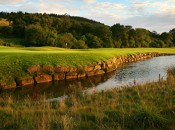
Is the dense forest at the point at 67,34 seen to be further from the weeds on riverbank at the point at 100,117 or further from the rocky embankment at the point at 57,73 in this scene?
the weeds on riverbank at the point at 100,117

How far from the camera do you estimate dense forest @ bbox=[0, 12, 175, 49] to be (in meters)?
78.8

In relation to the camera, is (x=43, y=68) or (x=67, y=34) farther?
(x=67, y=34)

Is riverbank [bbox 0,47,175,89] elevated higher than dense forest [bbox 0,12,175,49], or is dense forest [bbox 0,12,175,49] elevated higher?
dense forest [bbox 0,12,175,49]

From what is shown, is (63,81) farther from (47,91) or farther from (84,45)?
(84,45)

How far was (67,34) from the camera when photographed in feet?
280

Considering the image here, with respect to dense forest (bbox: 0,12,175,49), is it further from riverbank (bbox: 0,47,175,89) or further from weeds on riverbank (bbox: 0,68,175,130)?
weeds on riverbank (bbox: 0,68,175,130)

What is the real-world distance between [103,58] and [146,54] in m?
34.5

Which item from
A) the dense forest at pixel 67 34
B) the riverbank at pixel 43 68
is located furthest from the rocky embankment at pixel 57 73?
the dense forest at pixel 67 34

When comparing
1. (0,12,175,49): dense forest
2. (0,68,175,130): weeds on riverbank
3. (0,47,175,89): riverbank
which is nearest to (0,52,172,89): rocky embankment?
(0,47,175,89): riverbank

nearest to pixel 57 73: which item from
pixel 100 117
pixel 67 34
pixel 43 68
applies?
pixel 43 68

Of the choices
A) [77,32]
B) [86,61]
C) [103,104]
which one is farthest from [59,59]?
[77,32]

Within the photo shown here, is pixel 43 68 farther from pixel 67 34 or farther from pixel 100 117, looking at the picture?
pixel 67 34

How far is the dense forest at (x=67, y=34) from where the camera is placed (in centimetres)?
7881

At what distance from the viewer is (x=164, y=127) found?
9.91m
